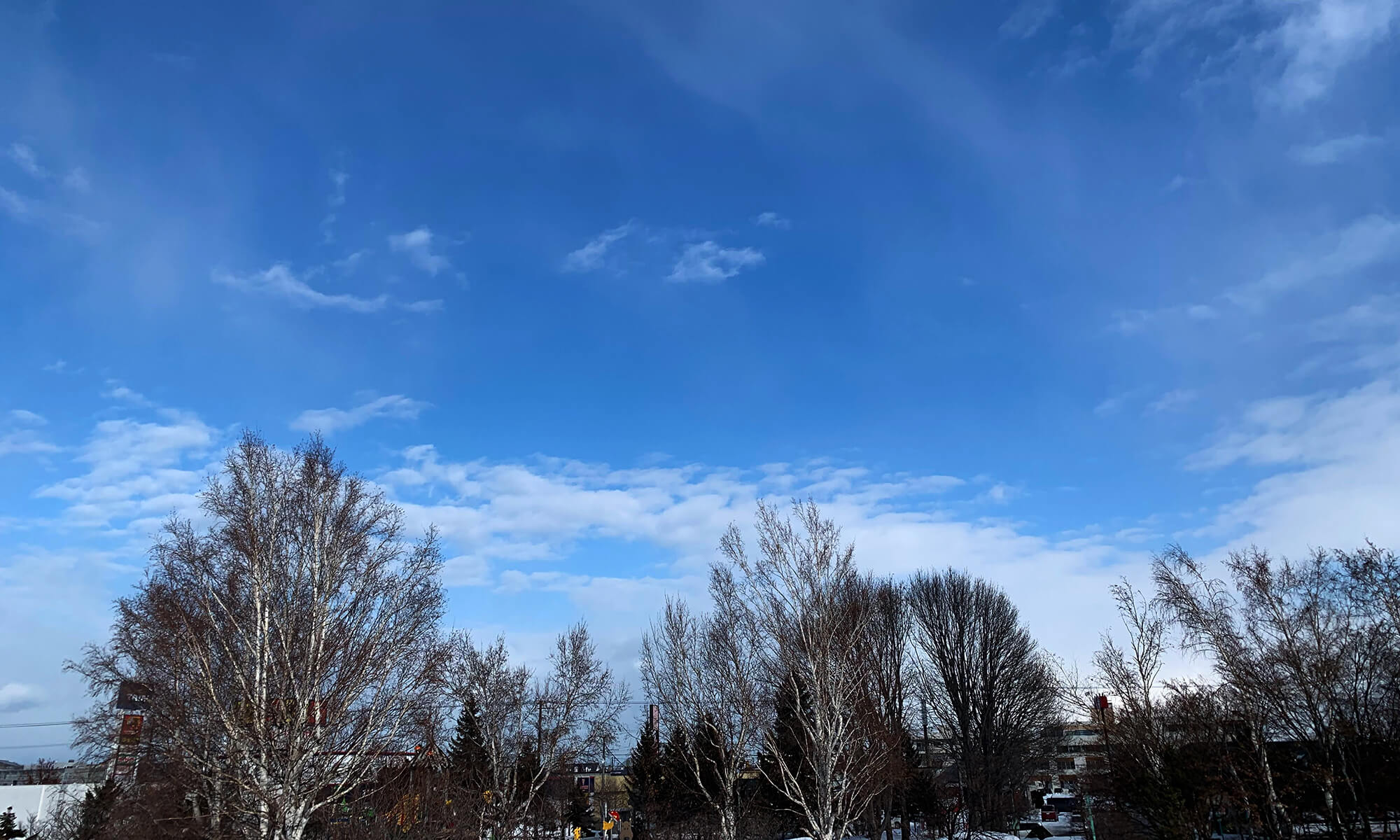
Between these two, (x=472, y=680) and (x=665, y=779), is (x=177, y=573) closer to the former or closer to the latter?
(x=472, y=680)

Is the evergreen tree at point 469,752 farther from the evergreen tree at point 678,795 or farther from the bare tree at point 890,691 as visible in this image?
the bare tree at point 890,691

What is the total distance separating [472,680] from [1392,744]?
3576cm

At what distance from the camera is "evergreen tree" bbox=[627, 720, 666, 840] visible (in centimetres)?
4509

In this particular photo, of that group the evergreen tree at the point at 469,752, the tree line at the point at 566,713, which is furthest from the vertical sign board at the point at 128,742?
the evergreen tree at the point at 469,752

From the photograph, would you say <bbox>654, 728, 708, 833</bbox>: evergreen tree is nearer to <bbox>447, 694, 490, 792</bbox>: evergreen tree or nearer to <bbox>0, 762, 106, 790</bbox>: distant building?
<bbox>447, 694, 490, 792</bbox>: evergreen tree

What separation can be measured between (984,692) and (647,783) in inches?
787

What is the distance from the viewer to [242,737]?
20297mm

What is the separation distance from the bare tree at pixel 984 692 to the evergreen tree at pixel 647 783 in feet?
51.3

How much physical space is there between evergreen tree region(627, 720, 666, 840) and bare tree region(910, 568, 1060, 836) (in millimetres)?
15651

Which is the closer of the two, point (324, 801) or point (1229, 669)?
point (324, 801)

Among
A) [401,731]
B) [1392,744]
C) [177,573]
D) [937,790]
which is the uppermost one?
[177,573]

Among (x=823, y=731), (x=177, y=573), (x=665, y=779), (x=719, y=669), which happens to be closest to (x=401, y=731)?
(x=177, y=573)

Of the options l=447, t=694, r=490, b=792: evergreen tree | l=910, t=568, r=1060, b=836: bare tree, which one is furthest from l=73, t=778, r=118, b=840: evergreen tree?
l=910, t=568, r=1060, b=836: bare tree

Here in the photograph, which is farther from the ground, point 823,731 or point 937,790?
point 823,731
